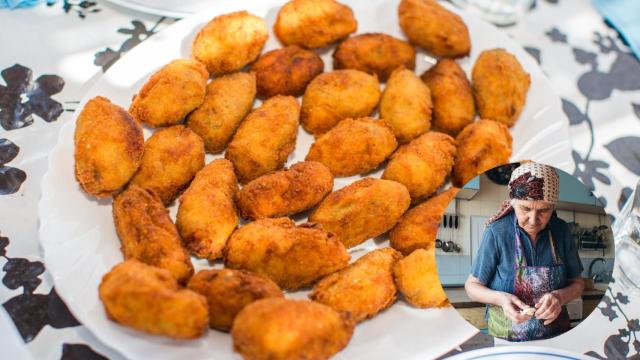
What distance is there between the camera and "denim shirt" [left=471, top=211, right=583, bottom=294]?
95 centimetres

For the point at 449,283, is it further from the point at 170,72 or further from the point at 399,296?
the point at 170,72

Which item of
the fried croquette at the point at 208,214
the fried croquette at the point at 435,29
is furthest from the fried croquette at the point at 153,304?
the fried croquette at the point at 435,29

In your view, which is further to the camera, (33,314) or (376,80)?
(376,80)

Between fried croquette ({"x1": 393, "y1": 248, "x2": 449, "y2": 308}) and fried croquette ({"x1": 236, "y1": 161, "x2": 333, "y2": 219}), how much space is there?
20 cm

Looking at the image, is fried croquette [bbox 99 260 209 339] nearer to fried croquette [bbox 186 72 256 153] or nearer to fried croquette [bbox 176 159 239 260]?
fried croquette [bbox 176 159 239 260]

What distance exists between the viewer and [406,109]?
1266mm

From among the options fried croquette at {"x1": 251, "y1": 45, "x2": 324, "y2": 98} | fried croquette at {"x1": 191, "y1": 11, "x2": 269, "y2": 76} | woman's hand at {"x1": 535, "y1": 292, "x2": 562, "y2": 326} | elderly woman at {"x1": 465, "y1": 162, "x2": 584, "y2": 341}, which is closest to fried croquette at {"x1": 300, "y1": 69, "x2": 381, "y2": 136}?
fried croquette at {"x1": 251, "y1": 45, "x2": 324, "y2": 98}

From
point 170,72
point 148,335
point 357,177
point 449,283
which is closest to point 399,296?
point 449,283

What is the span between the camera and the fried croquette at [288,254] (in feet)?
3.37

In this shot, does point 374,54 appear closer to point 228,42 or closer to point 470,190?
point 228,42

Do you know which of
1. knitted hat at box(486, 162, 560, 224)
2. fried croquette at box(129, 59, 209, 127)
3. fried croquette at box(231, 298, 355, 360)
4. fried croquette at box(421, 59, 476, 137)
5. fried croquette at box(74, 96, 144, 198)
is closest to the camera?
fried croquette at box(231, 298, 355, 360)

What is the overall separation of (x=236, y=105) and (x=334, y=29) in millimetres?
283

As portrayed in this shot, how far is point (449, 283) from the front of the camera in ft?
3.29

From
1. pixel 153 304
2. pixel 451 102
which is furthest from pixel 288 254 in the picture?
pixel 451 102
